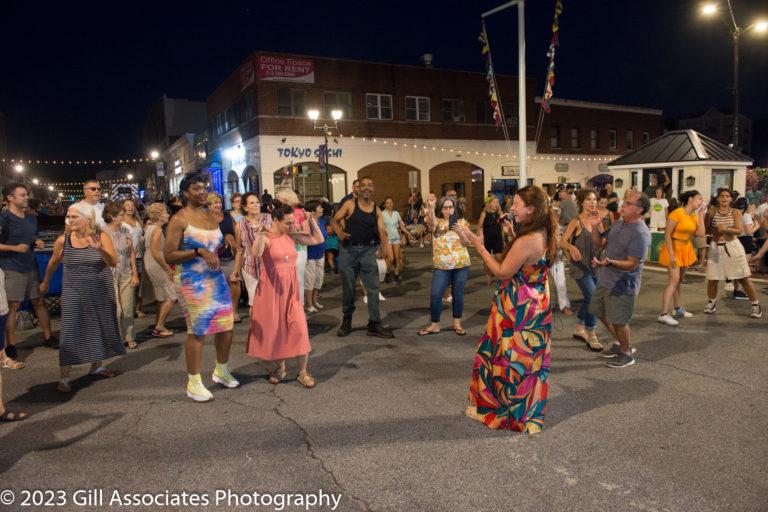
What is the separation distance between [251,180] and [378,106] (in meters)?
7.85

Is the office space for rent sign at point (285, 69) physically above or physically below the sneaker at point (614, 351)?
above

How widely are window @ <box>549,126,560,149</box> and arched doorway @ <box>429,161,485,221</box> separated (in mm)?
6655

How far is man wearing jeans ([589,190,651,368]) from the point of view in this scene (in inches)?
199

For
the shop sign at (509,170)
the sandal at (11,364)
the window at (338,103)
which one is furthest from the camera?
the shop sign at (509,170)

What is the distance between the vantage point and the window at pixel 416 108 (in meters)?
28.7

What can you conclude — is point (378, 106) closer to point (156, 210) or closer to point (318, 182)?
point (318, 182)

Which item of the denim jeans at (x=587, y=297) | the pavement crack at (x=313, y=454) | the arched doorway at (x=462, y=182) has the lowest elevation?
the pavement crack at (x=313, y=454)

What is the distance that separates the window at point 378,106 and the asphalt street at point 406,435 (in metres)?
23.2

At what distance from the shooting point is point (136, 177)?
260 ft

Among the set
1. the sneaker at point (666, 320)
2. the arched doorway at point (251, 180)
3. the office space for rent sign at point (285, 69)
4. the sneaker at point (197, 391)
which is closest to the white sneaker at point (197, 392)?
the sneaker at point (197, 391)

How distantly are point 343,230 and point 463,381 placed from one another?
266 centimetres

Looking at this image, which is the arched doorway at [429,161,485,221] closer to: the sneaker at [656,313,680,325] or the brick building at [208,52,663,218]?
the brick building at [208,52,663,218]

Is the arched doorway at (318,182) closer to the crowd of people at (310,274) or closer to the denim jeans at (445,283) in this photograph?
the crowd of people at (310,274)

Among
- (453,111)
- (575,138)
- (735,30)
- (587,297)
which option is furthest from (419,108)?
(587,297)
